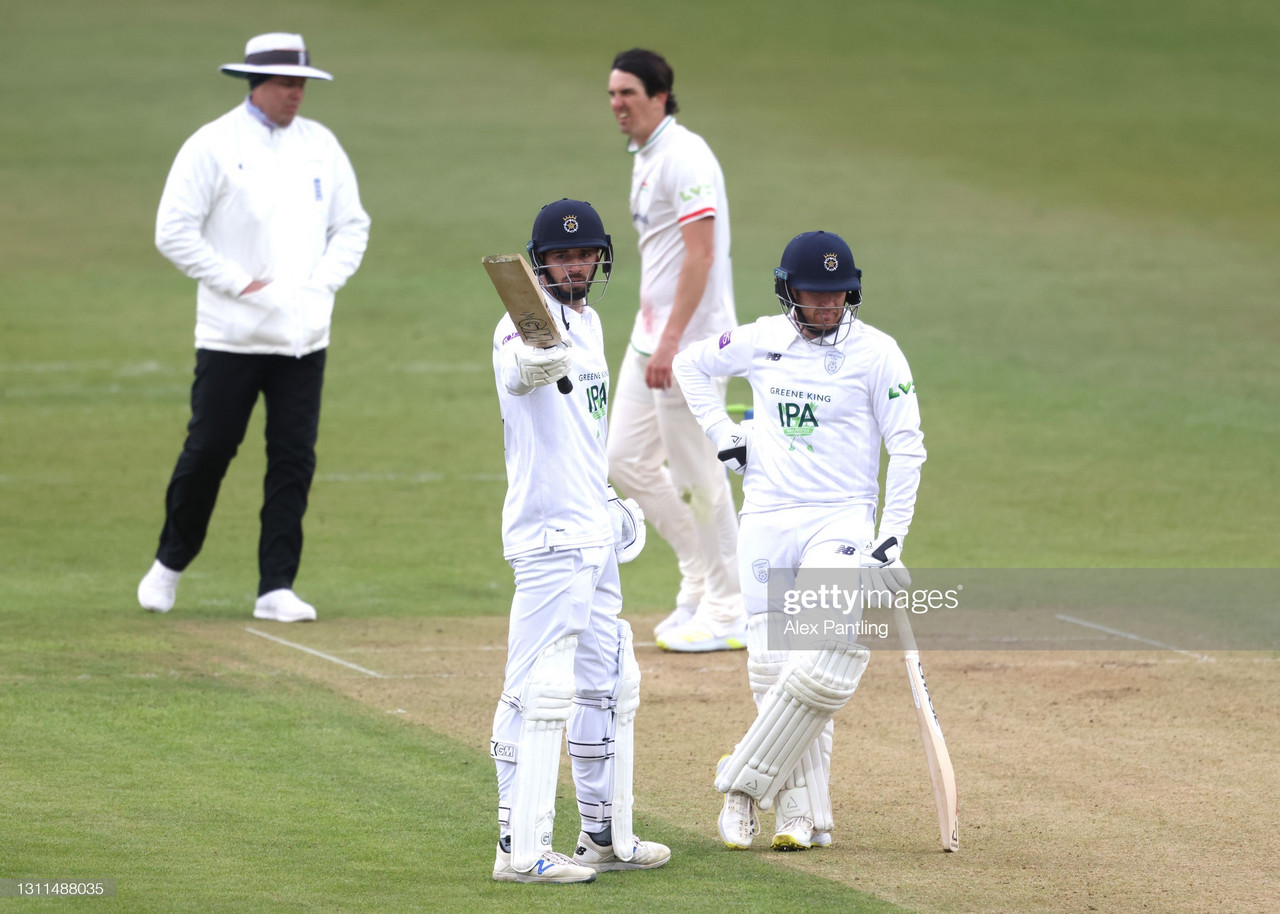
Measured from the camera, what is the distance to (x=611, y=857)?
5.58m

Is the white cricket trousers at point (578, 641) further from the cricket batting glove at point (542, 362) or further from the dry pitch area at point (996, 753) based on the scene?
the cricket batting glove at point (542, 362)

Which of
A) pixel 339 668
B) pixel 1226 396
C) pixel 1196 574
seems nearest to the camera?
pixel 339 668

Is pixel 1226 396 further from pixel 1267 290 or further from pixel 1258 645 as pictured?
pixel 1258 645

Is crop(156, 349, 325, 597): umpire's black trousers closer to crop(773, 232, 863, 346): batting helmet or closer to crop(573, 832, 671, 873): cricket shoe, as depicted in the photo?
crop(773, 232, 863, 346): batting helmet

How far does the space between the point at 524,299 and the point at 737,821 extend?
1850 millimetres

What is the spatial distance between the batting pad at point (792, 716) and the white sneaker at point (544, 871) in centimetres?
64

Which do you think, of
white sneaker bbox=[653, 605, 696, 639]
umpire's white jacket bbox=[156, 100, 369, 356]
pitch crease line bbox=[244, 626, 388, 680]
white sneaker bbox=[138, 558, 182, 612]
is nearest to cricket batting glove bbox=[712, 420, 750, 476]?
pitch crease line bbox=[244, 626, 388, 680]

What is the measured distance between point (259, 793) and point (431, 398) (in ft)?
30.8

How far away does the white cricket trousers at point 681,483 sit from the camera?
8.65 meters

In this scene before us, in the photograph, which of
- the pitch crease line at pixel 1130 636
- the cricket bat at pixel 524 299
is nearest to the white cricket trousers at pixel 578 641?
the cricket bat at pixel 524 299

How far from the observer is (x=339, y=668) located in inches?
316

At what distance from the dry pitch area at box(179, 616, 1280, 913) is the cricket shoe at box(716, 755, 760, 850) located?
0.28 ft

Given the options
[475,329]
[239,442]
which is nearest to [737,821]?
[239,442]

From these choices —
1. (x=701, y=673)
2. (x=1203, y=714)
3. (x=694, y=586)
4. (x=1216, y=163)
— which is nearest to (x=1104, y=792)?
(x=1203, y=714)
